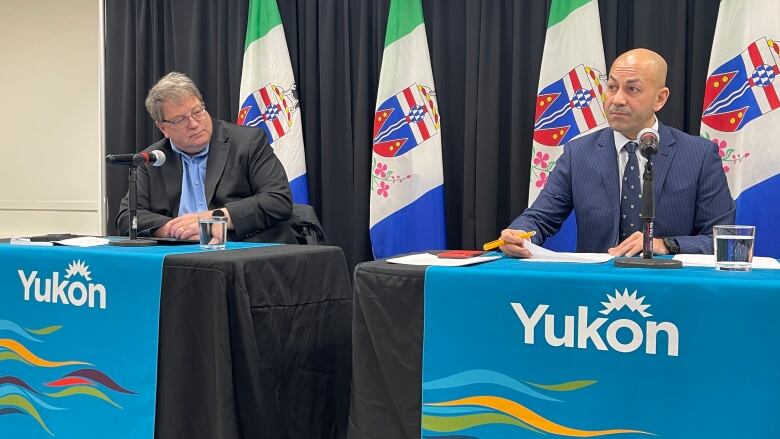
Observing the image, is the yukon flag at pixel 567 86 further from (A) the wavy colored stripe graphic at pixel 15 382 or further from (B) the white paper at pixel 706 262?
(A) the wavy colored stripe graphic at pixel 15 382

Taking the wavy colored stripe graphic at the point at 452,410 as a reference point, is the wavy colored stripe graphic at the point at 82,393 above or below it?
below

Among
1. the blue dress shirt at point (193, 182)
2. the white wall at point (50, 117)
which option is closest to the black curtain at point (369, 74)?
the white wall at point (50, 117)

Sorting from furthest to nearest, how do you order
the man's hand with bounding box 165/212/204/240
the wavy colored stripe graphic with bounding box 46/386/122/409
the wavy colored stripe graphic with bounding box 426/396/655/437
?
the man's hand with bounding box 165/212/204/240 → the wavy colored stripe graphic with bounding box 46/386/122/409 → the wavy colored stripe graphic with bounding box 426/396/655/437

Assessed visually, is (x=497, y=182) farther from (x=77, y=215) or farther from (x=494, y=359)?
(x=77, y=215)

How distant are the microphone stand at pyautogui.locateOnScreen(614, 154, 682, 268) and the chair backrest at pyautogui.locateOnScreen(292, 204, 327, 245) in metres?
1.56

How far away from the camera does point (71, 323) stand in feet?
6.89

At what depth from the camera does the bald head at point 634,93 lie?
2.51 m

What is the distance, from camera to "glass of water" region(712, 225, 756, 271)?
1.62 metres

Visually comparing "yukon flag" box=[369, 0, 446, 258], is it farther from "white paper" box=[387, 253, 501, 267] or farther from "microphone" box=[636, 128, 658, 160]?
"microphone" box=[636, 128, 658, 160]

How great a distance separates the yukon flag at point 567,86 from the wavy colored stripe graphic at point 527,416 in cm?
200

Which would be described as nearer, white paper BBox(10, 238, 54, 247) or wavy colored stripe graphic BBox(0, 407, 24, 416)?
wavy colored stripe graphic BBox(0, 407, 24, 416)

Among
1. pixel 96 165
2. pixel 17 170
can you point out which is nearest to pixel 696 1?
pixel 96 165

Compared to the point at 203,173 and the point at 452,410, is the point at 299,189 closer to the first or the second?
the point at 203,173

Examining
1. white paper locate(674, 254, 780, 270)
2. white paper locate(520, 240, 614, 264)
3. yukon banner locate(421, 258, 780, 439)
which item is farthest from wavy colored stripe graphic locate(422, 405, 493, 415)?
white paper locate(674, 254, 780, 270)
